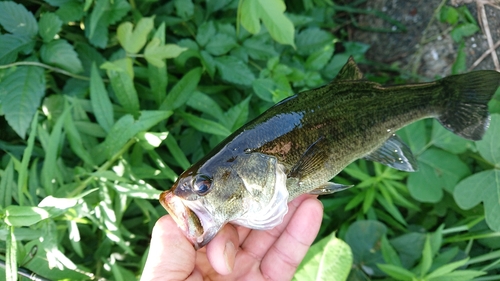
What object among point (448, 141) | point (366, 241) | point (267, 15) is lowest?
point (366, 241)

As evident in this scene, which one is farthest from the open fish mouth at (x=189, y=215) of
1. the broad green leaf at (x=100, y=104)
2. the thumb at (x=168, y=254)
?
the broad green leaf at (x=100, y=104)

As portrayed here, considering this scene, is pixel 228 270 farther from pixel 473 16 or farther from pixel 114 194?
pixel 473 16

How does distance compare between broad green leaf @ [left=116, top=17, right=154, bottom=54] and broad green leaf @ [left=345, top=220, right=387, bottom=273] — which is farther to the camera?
broad green leaf @ [left=345, top=220, right=387, bottom=273]

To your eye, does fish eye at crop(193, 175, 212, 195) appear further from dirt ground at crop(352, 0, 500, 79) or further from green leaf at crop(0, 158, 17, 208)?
dirt ground at crop(352, 0, 500, 79)

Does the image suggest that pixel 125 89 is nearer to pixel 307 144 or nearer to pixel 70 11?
pixel 70 11

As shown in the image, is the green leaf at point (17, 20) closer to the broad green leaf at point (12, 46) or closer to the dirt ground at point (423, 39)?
the broad green leaf at point (12, 46)

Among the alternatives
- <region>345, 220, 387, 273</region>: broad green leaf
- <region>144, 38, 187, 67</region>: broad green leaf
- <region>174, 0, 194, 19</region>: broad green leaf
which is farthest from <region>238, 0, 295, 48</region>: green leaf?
<region>345, 220, 387, 273</region>: broad green leaf

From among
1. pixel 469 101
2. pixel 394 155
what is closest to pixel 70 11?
pixel 394 155
